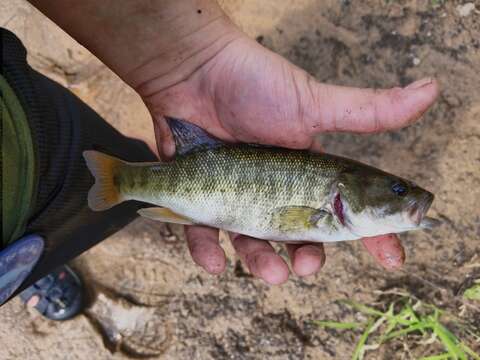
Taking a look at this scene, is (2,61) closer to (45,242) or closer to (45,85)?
(45,85)

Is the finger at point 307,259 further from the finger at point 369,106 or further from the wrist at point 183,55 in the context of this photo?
the wrist at point 183,55

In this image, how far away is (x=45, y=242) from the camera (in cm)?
227

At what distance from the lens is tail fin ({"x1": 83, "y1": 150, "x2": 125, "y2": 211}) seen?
7.88ft

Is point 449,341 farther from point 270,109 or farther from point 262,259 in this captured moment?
point 270,109

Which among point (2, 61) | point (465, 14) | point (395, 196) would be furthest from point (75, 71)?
point (465, 14)

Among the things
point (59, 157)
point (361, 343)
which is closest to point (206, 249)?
point (59, 157)

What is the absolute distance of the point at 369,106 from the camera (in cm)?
222

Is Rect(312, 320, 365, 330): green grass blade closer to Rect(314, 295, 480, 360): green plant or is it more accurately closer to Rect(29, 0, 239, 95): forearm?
Rect(314, 295, 480, 360): green plant

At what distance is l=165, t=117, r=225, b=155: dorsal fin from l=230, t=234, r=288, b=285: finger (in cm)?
57

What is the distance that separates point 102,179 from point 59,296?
4.39 ft

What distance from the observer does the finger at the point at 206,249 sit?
247 cm

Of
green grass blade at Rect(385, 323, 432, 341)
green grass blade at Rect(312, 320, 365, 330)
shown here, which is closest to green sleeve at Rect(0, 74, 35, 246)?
green grass blade at Rect(312, 320, 365, 330)

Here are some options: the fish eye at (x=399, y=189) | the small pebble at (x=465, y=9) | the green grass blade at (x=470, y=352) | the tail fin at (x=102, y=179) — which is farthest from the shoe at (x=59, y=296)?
the small pebble at (x=465, y=9)

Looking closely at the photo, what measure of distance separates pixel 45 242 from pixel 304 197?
4.13 ft
